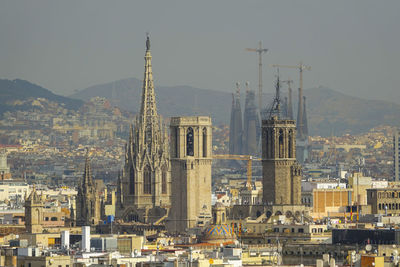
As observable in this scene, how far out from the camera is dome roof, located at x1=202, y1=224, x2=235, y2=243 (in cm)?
12975

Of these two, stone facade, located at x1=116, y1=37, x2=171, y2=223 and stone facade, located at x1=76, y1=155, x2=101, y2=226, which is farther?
stone facade, located at x1=116, y1=37, x2=171, y2=223

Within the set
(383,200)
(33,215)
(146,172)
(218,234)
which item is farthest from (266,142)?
(146,172)

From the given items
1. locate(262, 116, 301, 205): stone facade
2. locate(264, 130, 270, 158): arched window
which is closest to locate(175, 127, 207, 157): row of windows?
locate(264, 130, 270, 158): arched window

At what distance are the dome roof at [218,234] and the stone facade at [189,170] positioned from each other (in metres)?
33.2

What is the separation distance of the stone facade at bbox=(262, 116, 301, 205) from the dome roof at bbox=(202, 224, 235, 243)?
1949 centimetres

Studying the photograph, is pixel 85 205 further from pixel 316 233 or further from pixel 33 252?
pixel 33 252

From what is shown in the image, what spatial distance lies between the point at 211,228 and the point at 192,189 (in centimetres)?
3632

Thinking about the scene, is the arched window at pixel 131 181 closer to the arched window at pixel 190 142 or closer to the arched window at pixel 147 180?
the arched window at pixel 147 180

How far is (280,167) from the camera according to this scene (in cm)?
15325

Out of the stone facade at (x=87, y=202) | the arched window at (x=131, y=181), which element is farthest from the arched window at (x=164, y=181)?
the stone facade at (x=87, y=202)

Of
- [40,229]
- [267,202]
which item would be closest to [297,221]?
[267,202]

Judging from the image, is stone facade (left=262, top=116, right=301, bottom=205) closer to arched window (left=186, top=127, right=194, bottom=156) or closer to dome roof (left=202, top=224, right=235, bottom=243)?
arched window (left=186, top=127, right=194, bottom=156)

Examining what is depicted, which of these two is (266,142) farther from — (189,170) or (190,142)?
(190,142)

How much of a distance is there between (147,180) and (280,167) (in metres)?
35.8
